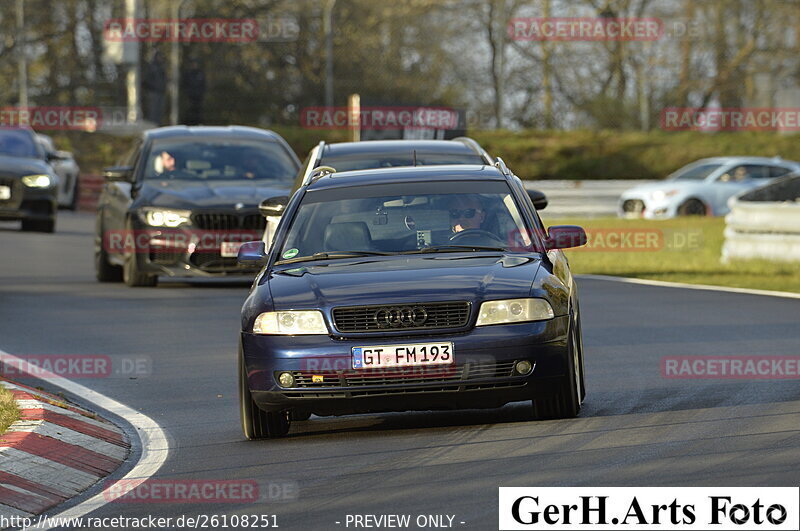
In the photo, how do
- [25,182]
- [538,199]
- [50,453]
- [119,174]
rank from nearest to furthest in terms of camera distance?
[50,453]
[538,199]
[119,174]
[25,182]

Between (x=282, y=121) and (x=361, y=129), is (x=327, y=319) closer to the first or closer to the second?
(x=361, y=129)

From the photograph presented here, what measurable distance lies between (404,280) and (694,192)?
87.0 ft

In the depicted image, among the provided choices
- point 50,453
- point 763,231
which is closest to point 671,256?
point 763,231

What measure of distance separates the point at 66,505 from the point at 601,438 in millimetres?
2666

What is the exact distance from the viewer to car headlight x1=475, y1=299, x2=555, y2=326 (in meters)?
8.97

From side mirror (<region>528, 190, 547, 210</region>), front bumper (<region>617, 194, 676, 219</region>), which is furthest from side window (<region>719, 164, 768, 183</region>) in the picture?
side mirror (<region>528, 190, 547, 210</region>)

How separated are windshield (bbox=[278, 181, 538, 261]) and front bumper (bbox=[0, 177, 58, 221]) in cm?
1729

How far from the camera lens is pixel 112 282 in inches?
797

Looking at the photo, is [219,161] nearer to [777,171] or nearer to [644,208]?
[644,208]

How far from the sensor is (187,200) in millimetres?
18406

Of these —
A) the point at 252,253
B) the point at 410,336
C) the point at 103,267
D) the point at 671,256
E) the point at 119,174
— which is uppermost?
the point at 252,253

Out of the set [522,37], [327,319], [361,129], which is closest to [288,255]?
[327,319]

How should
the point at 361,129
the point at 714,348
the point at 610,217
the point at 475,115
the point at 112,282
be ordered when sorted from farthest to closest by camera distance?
the point at 475,115 < the point at 610,217 < the point at 361,129 < the point at 112,282 < the point at 714,348

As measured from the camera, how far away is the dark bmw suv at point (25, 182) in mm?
26938
